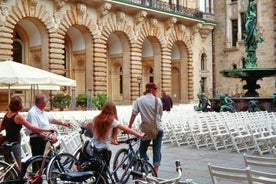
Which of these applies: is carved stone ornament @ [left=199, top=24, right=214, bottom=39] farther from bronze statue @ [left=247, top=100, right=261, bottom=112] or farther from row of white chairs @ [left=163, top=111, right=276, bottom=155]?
row of white chairs @ [left=163, top=111, right=276, bottom=155]

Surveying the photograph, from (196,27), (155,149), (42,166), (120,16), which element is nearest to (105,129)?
(42,166)

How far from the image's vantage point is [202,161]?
37.9 ft

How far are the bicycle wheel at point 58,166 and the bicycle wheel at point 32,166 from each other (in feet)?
0.84

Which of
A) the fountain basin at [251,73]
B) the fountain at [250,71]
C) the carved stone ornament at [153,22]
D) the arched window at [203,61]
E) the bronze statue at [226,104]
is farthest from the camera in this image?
the arched window at [203,61]

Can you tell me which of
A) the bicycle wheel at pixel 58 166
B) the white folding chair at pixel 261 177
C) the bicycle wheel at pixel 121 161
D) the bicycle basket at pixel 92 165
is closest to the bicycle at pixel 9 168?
the bicycle wheel at pixel 58 166

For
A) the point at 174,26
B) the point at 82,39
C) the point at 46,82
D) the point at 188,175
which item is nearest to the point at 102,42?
the point at 82,39

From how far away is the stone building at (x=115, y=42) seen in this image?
30.9 metres

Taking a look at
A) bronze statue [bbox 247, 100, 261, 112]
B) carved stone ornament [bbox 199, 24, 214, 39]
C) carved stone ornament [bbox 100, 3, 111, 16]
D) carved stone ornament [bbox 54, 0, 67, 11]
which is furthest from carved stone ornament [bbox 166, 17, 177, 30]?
bronze statue [bbox 247, 100, 261, 112]

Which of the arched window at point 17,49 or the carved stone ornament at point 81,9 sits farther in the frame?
the arched window at point 17,49

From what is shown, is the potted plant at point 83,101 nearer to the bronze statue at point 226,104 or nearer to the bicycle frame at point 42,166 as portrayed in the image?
the bronze statue at point 226,104

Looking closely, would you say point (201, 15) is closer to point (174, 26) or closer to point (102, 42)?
point (174, 26)

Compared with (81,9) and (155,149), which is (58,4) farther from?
(155,149)

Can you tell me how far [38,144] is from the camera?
779cm

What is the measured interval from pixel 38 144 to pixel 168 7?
34.6m
